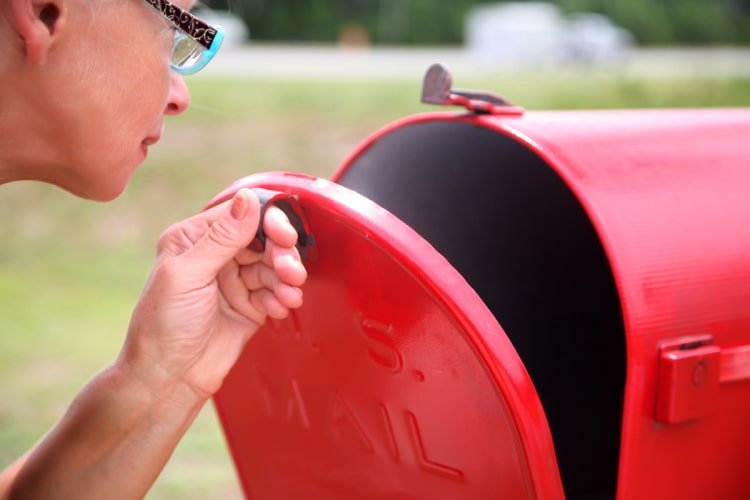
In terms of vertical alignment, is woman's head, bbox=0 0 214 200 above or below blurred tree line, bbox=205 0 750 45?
below

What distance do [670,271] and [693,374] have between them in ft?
0.45

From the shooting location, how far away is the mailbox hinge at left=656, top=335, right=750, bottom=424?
3.73 ft

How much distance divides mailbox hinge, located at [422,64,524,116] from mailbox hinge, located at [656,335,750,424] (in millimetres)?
484

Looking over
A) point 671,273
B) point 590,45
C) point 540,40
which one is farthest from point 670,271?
point 540,40

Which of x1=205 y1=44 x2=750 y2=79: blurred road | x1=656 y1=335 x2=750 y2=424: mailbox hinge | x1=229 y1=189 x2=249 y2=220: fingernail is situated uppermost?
x1=205 y1=44 x2=750 y2=79: blurred road

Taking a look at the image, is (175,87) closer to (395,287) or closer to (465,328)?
(395,287)

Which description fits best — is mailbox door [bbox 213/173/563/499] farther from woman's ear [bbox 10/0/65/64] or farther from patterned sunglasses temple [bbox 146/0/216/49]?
woman's ear [bbox 10/0/65/64]

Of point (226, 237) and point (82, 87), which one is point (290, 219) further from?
point (82, 87)

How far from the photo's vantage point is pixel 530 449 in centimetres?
106

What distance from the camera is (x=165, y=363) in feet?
4.13

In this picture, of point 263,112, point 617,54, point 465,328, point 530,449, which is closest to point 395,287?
point 465,328

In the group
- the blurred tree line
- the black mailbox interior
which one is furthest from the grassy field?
the blurred tree line

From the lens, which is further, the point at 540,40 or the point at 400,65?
the point at 540,40

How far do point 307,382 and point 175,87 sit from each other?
0.48 metres
